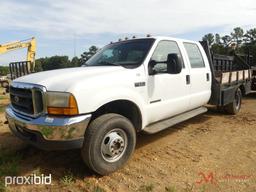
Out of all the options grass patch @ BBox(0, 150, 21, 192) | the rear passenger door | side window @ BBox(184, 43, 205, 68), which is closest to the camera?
grass patch @ BBox(0, 150, 21, 192)

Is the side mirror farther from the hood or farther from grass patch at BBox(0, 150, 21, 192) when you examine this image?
grass patch at BBox(0, 150, 21, 192)

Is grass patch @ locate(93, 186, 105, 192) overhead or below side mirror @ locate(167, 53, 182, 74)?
below

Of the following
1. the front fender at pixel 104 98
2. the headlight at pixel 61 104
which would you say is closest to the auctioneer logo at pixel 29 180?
the headlight at pixel 61 104

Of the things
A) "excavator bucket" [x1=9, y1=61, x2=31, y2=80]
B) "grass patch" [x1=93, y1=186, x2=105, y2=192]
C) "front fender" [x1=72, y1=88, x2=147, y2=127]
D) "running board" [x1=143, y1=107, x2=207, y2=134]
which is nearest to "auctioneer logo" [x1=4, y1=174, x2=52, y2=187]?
"grass patch" [x1=93, y1=186, x2=105, y2=192]

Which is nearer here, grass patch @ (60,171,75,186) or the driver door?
grass patch @ (60,171,75,186)

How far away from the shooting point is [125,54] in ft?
15.7

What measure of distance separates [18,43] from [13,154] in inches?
731

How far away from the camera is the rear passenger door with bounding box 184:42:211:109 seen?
17.9 ft

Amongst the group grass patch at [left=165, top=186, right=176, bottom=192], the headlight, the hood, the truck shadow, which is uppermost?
the hood

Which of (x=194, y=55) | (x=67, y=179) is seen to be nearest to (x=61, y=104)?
(x=67, y=179)

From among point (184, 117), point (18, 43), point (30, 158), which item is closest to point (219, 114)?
point (184, 117)

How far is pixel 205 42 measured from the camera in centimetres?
657

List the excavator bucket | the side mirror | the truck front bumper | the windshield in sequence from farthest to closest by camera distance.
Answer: the excavator bucket, the windshield, the side mirror, the truck front bumper

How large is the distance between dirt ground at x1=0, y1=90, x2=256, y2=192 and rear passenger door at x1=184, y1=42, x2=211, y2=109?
727 millimetres
